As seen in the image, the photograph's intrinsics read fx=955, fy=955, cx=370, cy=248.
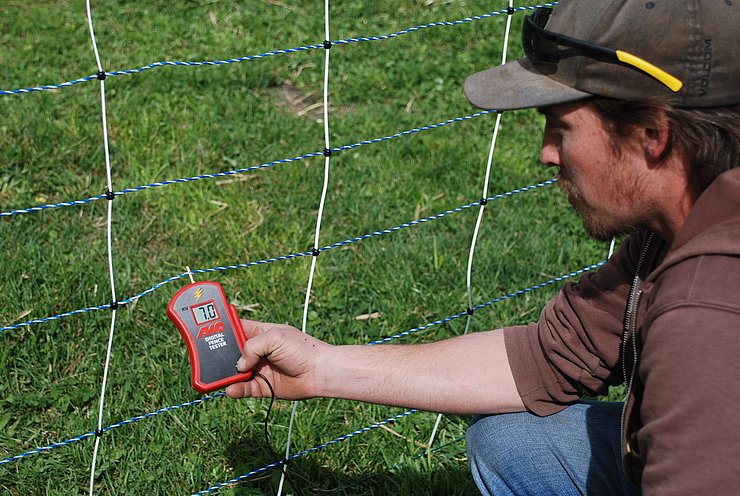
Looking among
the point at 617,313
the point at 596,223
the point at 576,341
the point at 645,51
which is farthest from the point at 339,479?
the point at 645,51

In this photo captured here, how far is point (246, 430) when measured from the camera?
263 centimetres

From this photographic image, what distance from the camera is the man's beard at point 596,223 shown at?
1717mm

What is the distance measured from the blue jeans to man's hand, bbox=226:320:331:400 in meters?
0.41

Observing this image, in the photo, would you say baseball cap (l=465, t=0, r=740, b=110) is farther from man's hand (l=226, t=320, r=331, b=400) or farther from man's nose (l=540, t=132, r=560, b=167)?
man's hand (l=226, t=320, r=331, b=400)

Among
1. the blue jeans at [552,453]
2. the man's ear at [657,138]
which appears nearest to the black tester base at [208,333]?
the blue jeans at [552,453]

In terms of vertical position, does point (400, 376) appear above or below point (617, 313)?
below

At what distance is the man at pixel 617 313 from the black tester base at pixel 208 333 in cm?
6

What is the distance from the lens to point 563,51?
5.46 feet

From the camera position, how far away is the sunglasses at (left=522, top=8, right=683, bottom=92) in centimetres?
156

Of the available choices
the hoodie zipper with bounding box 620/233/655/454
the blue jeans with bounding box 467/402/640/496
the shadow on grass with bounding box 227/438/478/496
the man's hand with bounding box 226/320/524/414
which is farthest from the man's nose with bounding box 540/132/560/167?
the shadow on grass with bounding box 227/438/478/496

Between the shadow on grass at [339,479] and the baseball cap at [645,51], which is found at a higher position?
the baseball cap at [645,51]

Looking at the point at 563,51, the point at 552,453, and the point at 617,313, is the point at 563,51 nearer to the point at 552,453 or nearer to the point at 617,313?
the point at 617,313

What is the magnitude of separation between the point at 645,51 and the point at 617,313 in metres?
0.58

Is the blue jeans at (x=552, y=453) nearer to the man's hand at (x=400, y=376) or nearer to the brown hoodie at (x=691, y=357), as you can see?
the man's hand at (x=400, y=376)
